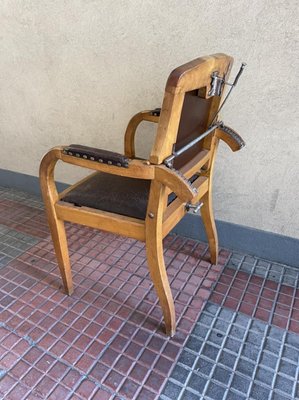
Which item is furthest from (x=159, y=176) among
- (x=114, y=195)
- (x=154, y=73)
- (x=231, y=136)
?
(x=154, y=73)

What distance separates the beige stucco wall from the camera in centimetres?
153

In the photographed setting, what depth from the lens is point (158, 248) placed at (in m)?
1.24

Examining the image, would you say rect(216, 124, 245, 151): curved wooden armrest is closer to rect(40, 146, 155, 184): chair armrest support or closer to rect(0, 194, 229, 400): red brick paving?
rect(40, 146, 155, 184): chair armrest support

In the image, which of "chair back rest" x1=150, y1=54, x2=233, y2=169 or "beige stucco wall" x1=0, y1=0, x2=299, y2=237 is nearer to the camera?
"chair back rest" x1=150, y1=54, x2=233, y2=169

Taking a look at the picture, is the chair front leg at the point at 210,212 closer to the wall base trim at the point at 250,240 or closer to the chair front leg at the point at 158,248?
the wall base trim at the point at 250,240

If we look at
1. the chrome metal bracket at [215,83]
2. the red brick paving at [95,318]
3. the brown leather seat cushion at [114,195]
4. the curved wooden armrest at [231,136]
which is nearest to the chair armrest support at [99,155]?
the brown leather seat cushion at [114,195]

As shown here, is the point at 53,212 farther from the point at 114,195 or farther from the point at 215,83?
the point at 215,83

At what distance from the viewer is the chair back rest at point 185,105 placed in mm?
957

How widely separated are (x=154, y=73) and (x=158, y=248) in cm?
102

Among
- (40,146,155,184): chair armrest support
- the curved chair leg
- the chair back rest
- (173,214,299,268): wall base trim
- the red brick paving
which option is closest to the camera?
the chair back rest

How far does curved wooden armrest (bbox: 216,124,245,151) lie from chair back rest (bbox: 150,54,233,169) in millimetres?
160

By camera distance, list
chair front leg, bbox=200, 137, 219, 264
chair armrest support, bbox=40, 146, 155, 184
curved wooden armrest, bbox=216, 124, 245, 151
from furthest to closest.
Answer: chair front leg, bbox=200, 137, 219, 264 → curved wooden armrest, bbox=216, 124, 245, 151 → chair armrest support, bbox=40, 146, 155, 184

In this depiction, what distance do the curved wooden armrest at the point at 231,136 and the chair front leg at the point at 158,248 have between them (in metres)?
0.53

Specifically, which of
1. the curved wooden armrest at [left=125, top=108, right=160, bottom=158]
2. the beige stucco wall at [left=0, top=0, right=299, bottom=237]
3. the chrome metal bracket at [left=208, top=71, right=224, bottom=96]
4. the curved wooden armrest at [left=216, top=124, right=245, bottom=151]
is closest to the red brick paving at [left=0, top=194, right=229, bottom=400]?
the beige stucco wall at [left=0, top=0, right=299, bottom=237]
